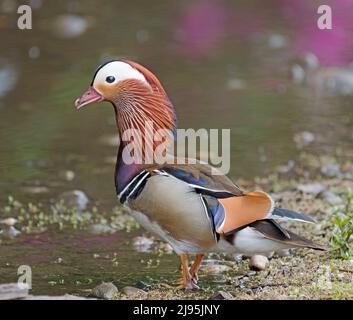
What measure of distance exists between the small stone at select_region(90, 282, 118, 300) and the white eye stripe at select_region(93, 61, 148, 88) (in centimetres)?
90

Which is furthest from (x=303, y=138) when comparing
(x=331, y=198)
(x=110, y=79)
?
(x=110, y=79)

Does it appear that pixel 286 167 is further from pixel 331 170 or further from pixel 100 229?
pixel 100 229

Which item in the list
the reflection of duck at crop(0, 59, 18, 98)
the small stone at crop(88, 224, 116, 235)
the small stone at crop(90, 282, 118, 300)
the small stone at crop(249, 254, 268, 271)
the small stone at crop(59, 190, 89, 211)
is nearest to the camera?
the small stone at crop(90, 282, 118, 300)

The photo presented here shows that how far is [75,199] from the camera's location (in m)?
6.28

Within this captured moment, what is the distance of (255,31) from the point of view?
10.8 m

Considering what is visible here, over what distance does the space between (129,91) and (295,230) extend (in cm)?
145

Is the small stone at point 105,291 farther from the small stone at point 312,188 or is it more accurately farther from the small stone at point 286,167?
the small stone at point 286,167

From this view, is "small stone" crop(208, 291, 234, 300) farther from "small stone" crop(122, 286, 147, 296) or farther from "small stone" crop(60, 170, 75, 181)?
"small stone" crop(60, 170, 75, 181)

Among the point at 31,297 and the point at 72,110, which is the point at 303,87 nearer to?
the point at 72,110

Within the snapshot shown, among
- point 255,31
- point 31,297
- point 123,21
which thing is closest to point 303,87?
point 255,31

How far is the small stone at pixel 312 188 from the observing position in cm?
635

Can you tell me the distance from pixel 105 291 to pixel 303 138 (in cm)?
Result: 350

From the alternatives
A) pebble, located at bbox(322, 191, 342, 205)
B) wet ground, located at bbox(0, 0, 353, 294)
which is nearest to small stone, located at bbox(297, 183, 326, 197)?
pebble, located at bbox(322, 191, 342, 205)

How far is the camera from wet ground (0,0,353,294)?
17.9 feet
